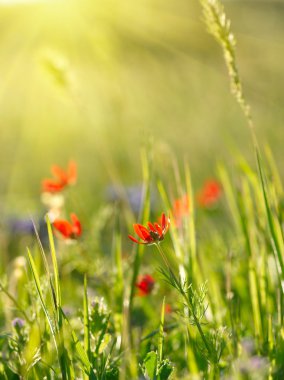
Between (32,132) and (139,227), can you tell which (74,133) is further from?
(139,227)

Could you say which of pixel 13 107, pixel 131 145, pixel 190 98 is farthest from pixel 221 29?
pixel 13 107

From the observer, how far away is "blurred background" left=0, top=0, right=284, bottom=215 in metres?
5.14

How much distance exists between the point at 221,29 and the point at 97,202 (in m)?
2.98

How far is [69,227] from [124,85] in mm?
5865

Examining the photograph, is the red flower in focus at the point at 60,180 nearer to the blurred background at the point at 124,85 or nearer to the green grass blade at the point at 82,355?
the green grass blade at the point at 82,355

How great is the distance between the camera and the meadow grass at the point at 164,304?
112 cm

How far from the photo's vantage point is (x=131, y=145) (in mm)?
5766

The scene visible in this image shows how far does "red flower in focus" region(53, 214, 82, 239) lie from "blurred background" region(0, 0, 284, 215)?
171 centimetres

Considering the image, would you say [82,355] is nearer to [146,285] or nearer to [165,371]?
[165,371]

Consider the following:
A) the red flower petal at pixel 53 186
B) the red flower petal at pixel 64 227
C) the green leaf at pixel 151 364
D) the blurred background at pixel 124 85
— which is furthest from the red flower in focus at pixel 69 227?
the blurred background at pixel 124 85

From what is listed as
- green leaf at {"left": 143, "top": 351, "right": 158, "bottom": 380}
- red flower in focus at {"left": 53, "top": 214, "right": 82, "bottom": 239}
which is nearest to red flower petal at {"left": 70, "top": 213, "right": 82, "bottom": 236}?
red flower in focus at {"left": 53, "top": 214, "right": 82, "bottom": 239}

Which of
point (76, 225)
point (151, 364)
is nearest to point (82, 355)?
point (151, 364)

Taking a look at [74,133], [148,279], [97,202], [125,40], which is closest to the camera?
[148,279]

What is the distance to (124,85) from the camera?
7176 millimetres
